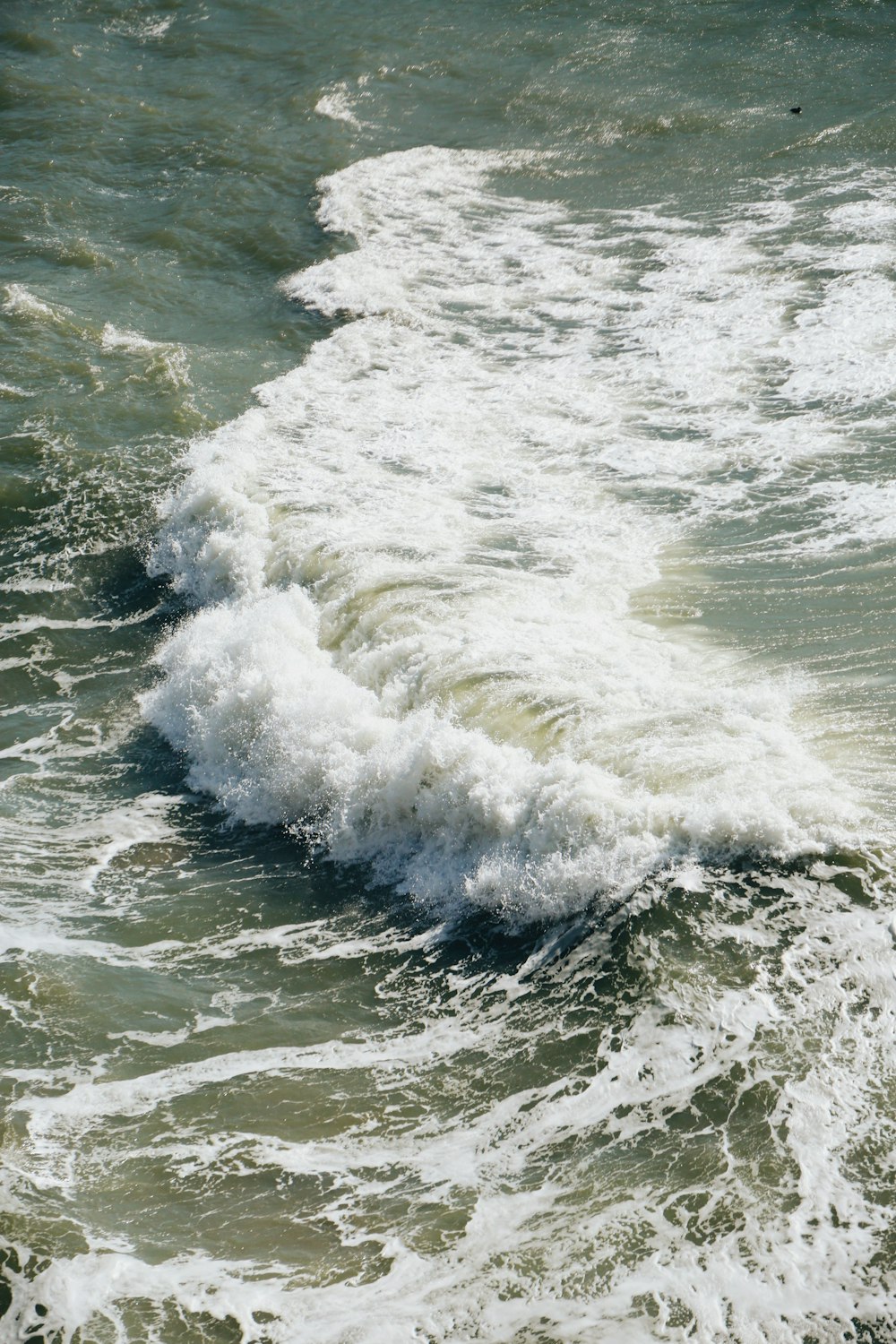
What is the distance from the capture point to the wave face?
736 centimetres

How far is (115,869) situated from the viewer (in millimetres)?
7961

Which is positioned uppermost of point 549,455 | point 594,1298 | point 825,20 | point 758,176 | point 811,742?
point 825,20

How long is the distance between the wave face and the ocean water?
0.05 metres

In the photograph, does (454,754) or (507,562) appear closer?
(454,754)

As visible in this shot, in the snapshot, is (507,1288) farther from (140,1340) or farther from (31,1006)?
(31,1006)

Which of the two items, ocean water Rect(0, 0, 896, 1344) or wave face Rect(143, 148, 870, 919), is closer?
ocean water Rect(0, 0, 896, 1344)

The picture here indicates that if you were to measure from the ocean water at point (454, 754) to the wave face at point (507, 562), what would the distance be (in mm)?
48

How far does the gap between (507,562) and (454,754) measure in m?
3.04

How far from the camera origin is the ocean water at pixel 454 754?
5.14 metres

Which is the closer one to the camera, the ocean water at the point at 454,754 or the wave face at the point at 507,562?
the ocean water at the point at 454,754

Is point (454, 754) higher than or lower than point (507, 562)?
lower

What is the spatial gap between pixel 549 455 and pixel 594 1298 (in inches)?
348

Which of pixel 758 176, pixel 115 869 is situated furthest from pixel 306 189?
pixel 115 869

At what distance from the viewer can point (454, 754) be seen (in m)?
7.87
